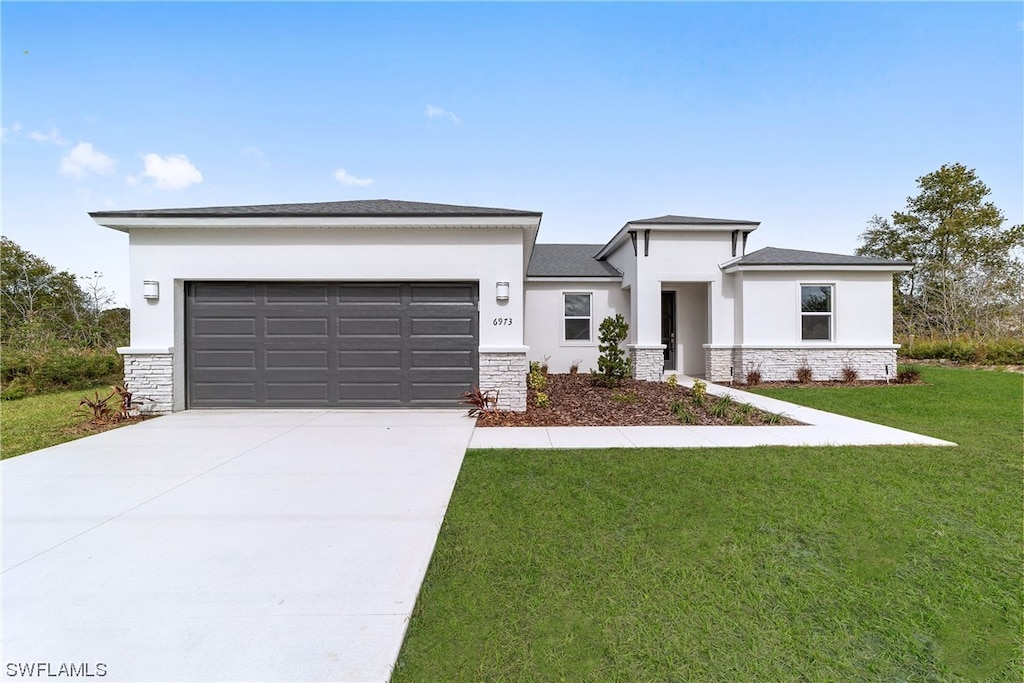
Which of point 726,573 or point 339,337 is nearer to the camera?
point 726,573

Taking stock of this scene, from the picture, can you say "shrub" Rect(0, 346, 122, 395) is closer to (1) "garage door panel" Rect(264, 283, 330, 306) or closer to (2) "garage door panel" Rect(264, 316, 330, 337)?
(2) "garage door panel" Rect(264, 316, 330, 337)

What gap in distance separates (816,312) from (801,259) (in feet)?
5.49

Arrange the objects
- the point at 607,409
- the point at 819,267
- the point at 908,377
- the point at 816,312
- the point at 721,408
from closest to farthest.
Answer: the point at 721,408 → the point at 607,409 → the point at 908,377 → the point at 819,267 → the point at 816,312

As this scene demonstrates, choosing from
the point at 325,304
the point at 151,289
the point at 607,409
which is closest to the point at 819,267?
the point at 607,409

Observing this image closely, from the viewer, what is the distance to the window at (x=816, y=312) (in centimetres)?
1245

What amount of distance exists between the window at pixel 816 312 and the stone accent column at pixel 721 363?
2146mm

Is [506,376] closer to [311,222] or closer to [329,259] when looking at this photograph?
A: [329,259]

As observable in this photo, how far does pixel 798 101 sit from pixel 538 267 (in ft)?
30.0

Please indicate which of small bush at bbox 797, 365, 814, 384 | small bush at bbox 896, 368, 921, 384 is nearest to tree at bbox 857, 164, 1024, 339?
small bush at bbox 896, 368, 921, 384

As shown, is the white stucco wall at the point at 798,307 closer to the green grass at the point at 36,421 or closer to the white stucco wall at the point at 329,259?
the white stucco wall at the point at 329,259

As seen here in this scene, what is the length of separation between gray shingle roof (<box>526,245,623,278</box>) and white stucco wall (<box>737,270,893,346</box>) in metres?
4.18

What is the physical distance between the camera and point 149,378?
26.3 ft

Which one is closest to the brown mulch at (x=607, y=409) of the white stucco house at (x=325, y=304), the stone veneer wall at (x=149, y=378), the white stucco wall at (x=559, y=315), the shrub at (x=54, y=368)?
the white stucco house at (x=325, y=304)

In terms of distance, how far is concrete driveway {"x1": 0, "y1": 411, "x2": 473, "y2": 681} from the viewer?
2129 mm
